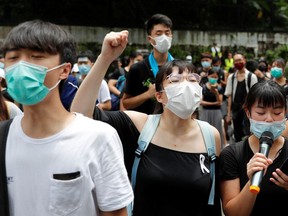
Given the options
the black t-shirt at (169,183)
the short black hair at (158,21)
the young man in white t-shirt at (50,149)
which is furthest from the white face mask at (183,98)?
the short black hair at (158,21)

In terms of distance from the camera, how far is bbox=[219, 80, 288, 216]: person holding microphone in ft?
8.29

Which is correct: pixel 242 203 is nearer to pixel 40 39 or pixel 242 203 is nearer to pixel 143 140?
pixel 143 140

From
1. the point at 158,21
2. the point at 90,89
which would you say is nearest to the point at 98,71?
the point at 90,89

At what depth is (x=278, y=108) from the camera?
272cm

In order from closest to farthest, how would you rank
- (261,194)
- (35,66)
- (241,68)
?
(35,66) → (261,194) → (241,68)

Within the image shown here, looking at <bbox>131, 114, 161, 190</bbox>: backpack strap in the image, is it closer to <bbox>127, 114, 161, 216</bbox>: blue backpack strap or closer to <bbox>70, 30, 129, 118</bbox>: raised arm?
<bbox>127, 114, 161, 216</bbox>: blue backpack strap

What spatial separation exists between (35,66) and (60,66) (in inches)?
4.7

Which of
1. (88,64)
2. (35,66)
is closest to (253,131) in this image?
(35,66)

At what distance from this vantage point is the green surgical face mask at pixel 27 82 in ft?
5.88

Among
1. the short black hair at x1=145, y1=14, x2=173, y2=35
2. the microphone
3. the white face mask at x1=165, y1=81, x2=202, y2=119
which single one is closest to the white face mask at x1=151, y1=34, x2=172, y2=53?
the short black hair at x1=145, y1=14, x2=173, y2=35

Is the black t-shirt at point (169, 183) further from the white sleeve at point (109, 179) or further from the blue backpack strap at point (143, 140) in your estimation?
the white sleeve at point (109, 179)

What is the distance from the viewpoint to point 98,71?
7.63 feet

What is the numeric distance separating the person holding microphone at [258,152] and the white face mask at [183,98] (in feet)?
1.02

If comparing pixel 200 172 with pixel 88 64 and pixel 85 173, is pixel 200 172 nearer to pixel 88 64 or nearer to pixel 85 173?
pixel 85 173
